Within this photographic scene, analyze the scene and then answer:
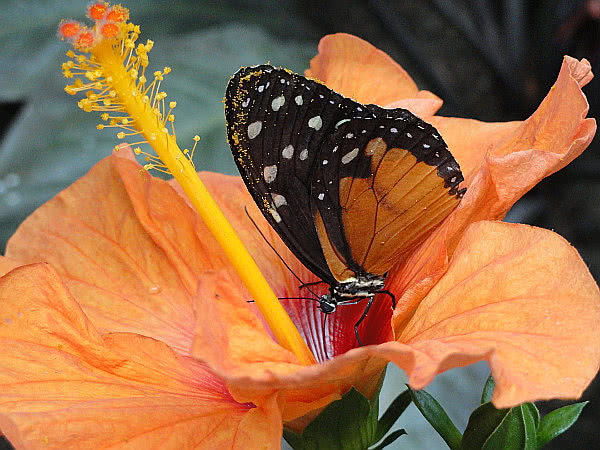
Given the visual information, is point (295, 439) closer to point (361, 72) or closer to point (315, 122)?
point (315, 122)

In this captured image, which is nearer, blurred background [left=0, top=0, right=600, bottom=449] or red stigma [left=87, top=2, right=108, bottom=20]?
red stigma [left=87, top=2, right=108, bottom=20]

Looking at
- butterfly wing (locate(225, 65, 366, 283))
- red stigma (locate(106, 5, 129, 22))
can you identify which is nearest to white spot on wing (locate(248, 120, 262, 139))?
butterfly wing (locate(225, 65, 366, 283))

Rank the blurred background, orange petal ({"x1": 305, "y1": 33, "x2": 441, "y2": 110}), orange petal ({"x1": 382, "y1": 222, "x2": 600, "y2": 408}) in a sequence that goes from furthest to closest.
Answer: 1. the blurred background
2. orange petal ({"x1": 305, "y1": 33, "x2": 441, "y2": 110})
3. orange petal ({"x1": 382, "y1": 222, "x2": 600, "y2": 408})

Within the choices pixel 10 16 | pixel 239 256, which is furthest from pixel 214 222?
pixel 10 16

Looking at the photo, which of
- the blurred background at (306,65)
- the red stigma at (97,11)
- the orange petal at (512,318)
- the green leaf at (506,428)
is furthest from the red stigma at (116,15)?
the blurred background at (306,65)

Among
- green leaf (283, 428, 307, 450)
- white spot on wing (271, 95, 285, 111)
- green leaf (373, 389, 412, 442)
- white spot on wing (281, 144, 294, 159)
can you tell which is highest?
white spot on wing (271, 95, 285, 111)

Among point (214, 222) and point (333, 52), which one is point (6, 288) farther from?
point (333, 52)

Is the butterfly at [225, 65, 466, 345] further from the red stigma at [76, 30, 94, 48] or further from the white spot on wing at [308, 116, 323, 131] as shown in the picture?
the red stigma at [76, 30, 94, 48]
